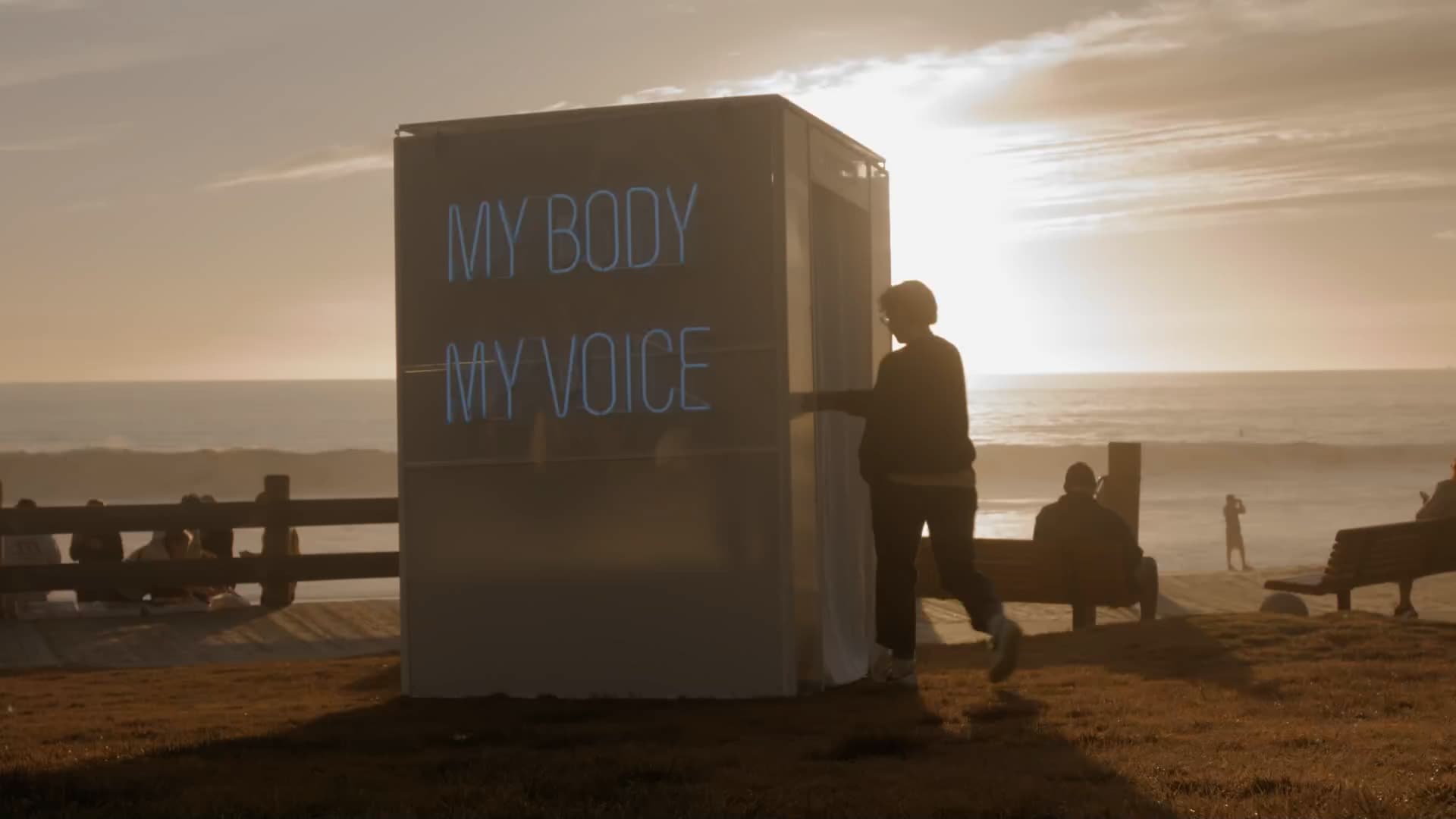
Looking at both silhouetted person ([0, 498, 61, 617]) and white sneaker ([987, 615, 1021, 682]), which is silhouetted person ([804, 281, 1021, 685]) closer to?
white sneaker ([987, 615, 1021, 682])

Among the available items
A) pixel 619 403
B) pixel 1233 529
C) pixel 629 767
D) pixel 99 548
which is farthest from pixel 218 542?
pixel 1233 529

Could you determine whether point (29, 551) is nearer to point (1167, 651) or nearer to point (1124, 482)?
point (1124, 482)

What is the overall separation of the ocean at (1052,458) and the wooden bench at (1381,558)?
10.7 meters

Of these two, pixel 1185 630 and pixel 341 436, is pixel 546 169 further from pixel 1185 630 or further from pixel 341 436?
pixel 341 436

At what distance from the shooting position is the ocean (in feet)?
128

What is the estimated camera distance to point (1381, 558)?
1360 centimetres

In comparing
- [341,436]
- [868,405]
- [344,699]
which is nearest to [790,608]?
[868,405]

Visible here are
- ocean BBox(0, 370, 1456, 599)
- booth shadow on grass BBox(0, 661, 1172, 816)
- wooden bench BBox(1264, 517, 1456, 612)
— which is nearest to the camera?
booth shadow on grass BBox(0, 661, 1172, 816)

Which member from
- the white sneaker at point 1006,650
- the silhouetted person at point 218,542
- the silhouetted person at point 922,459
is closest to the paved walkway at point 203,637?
→ the silhouetted person at point 218,542

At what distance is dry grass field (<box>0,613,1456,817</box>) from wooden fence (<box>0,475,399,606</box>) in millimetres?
3377

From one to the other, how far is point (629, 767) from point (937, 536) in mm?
2607

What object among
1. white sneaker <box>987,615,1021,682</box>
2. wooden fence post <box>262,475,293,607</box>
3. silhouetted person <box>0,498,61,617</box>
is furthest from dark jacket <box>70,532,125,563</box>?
white sneaker <box>987,615,1021,682</box>

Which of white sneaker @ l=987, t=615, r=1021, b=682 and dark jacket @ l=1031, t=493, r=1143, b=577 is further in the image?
dark jacket @ l=1031, t=493, r=1143, b=577

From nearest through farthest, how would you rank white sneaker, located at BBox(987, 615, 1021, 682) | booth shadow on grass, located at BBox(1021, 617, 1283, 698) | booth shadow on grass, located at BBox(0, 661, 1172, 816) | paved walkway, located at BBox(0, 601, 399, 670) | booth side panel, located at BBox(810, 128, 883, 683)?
1. booth shadow on grass, located at BBox(0, 661, 1172, 816)
2. white sneaker, located at BBox(987, 615, 1021, 682)
3. booth shadow on grass, located at BBox(1021, 617, 1283, 698)
4. booth side panel, located at BBox(810, 128, 883, 683)
5. paved walkway, located at BBox(0, 601, 399, 670)
